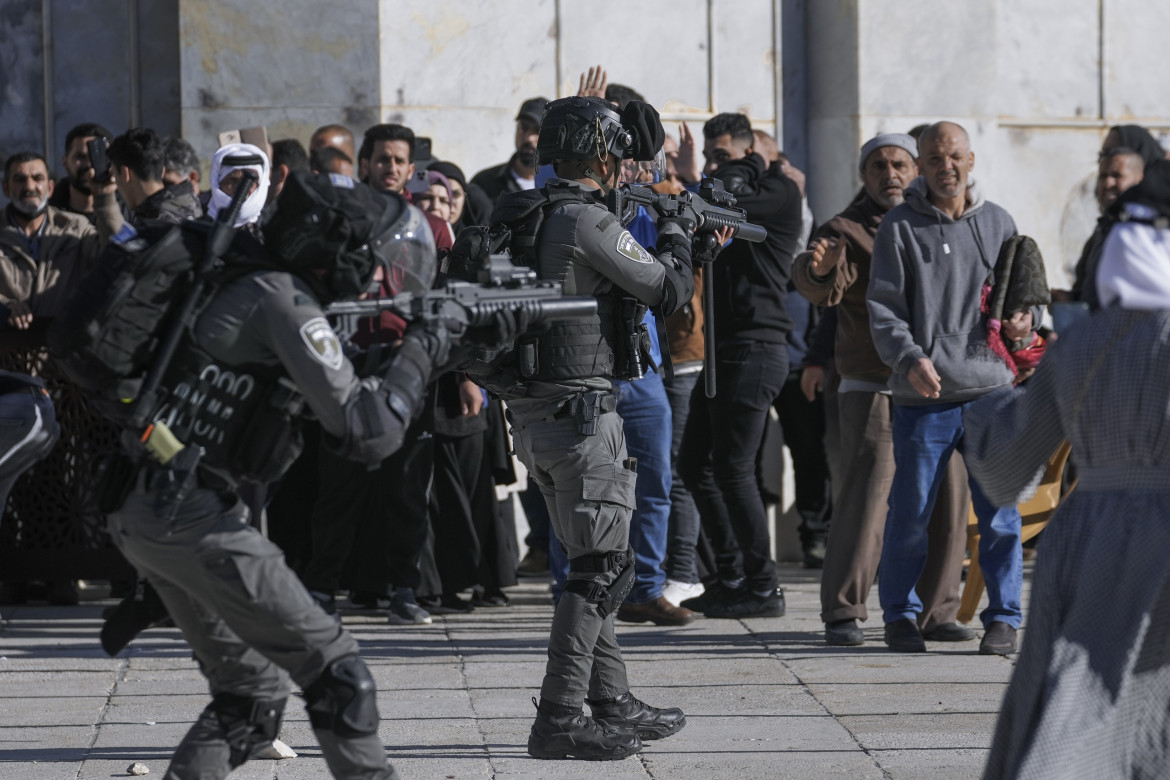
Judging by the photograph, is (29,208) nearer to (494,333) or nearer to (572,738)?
(572,738)

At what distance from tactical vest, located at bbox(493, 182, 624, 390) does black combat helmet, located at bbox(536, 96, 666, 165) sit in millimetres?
120

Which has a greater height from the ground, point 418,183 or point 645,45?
point 645,45

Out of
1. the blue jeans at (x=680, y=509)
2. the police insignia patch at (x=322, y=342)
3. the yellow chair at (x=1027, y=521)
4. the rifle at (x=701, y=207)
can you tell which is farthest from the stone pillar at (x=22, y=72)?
the police insignia patch at (x=322, y=342)

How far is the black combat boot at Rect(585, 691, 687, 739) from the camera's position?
5.52 meters

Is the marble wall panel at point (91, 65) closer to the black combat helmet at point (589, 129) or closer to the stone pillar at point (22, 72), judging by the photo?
the stone pillar at point (22, 72)

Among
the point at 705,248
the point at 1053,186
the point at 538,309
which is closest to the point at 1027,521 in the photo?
the point at 705,248

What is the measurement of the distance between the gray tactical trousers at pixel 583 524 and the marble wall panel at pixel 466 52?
4.88 m

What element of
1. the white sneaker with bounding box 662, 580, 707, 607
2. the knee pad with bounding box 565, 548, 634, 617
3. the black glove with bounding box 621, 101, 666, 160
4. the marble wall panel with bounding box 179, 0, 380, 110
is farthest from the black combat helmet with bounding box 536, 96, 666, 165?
the marble wall panel with bounding box 179, 0, 380, 110

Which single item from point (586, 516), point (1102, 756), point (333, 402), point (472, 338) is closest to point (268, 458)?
point (333, 402)

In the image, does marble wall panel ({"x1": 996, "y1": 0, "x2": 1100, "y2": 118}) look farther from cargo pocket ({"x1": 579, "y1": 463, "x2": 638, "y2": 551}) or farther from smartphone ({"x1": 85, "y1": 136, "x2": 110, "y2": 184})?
cargo pocket ({"x1": 579, "y1": 463, "x2": 638, "y2": 551})

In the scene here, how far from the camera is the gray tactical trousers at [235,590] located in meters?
4.04

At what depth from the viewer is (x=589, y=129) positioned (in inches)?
217

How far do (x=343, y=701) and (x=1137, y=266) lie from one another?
201cm

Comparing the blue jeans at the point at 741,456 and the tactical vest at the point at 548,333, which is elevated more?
the tactical vest at the point at 548,333
